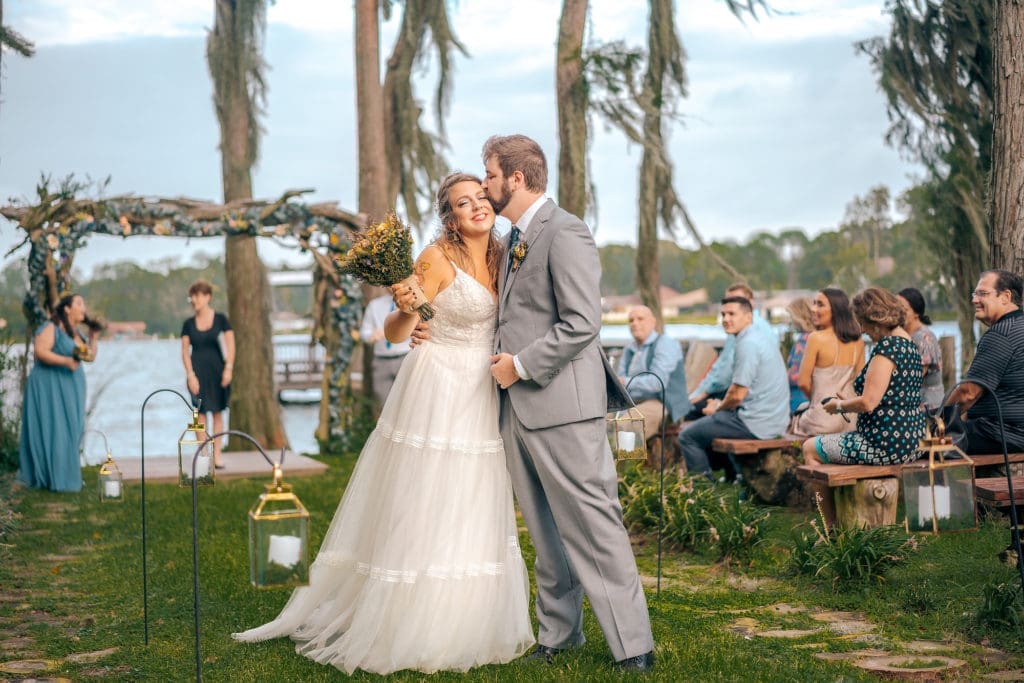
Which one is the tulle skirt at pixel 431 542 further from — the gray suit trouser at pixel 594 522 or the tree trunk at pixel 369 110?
the tree trunk at pixel 369 110

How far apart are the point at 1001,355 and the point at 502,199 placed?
10.4 ft

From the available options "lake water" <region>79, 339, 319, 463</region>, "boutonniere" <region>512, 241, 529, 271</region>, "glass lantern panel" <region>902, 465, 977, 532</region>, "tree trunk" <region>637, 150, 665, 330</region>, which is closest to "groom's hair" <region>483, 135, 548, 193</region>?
"boutonniere" <region>512, 241, 529, 271</region>

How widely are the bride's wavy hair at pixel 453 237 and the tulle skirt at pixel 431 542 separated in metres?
0.33

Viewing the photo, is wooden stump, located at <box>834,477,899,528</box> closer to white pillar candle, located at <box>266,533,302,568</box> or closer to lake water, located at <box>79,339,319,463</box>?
white pillar candle, located at <box>266,533,302,568</box>

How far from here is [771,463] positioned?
24.7 ft

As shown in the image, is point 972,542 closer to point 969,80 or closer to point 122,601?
point 122,601

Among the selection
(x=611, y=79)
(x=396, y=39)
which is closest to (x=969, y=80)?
(x=611, y=79)

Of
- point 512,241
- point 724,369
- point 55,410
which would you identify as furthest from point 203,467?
point 55,410

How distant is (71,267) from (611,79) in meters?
6.01

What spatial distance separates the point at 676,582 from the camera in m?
5.75

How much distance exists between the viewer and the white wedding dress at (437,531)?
4.05 metres

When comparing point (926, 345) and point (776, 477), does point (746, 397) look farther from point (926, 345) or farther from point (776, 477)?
point (926, 345)

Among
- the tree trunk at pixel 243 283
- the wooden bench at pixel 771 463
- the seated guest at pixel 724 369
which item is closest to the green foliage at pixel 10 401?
the tree trunk at pixel 243 283

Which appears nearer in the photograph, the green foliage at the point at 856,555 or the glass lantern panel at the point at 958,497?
the glass lantern panel at the point at 958,497
